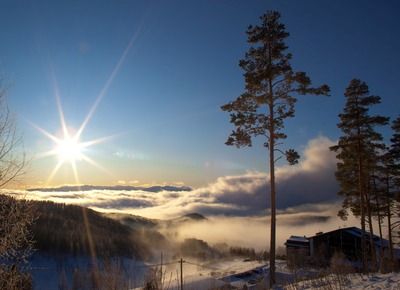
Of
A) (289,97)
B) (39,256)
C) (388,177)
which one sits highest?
(289,97)

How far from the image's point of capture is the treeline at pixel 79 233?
290 ft

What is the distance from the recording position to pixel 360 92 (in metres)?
26.5

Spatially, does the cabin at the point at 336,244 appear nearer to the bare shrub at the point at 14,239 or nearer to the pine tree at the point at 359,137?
the pine tree at the point at 359,137

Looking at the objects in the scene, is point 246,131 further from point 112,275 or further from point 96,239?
point 96,239

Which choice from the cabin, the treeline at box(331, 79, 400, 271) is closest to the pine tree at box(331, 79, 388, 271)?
the treeline at box(331, 79, 400, 271)

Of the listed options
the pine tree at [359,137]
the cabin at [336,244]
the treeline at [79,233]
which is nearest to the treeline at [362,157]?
the pine tree at [359,137]

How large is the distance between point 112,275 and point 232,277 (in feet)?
102

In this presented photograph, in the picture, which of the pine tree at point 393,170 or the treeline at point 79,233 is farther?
the treeline at point 79,233

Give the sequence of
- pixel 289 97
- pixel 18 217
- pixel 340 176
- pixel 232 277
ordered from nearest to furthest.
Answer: pixel 18 217
pixel 289 97
pixel 340 176
pixel 232 277

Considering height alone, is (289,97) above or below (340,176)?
above

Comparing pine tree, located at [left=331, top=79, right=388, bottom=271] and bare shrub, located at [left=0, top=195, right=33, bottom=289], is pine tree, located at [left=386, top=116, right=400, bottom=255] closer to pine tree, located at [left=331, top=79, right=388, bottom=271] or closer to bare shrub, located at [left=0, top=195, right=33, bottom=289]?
pine tree, located at [left=331, top=79, right=388, bottom=271]

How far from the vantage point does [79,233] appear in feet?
323

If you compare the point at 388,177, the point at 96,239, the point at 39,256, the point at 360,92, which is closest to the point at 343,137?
the point at 360,92

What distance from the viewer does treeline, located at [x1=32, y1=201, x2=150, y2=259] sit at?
88375 millimetres
